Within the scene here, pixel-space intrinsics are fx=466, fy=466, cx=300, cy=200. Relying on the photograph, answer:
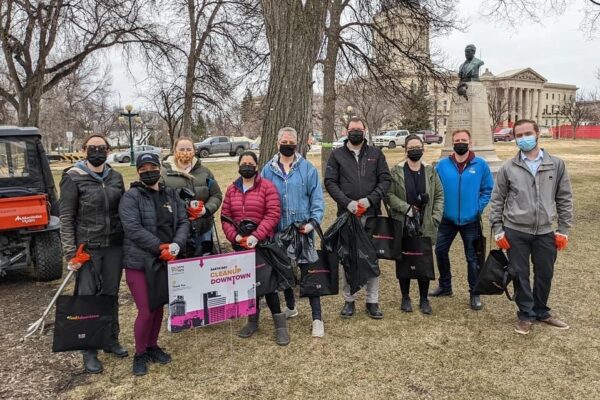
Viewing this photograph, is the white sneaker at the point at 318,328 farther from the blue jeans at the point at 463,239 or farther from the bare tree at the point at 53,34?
the bare tree at the point at 53,34

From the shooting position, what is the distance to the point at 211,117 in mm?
21734

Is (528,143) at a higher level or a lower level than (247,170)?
higher

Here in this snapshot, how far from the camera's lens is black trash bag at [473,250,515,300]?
4.29m

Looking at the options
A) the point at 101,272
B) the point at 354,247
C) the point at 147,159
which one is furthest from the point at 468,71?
the point at 101,272

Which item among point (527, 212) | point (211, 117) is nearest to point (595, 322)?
point (527, 212)

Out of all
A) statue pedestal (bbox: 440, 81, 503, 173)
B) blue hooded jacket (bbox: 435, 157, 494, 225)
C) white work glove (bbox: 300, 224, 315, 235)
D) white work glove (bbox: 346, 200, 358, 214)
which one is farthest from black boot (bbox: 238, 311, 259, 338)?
statue pedestal (bbox: 440, 81, 503, 173)

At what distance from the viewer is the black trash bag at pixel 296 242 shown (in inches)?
165

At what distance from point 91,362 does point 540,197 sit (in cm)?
402

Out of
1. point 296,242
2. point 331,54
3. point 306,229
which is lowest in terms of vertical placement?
point 296,242

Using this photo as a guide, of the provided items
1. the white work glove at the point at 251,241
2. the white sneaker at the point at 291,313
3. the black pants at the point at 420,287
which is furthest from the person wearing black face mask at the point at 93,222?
the black pants at the point at 420,287

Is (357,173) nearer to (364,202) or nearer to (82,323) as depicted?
(364,202)

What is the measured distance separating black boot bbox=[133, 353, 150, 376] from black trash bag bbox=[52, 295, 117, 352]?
0.83ft

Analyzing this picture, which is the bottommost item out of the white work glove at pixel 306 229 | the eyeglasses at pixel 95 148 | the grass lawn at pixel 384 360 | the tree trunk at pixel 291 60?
the grass lawn at pixel 384 360

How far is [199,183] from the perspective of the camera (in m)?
4.47
